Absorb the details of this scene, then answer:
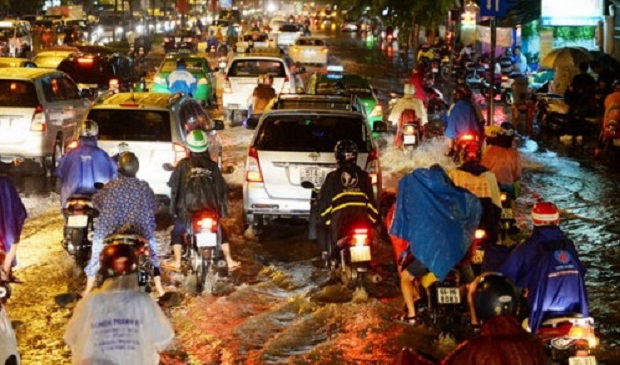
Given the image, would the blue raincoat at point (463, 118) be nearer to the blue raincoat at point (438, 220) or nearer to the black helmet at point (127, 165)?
the black helmet at point (127, 165)

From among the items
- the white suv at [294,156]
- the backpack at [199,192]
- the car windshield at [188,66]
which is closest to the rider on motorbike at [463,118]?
the white suv at [294,156]

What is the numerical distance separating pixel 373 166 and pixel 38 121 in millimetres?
6889

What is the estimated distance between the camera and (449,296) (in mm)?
9062

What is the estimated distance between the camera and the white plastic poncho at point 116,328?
594 centimetres

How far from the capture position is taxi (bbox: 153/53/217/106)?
29.5 m

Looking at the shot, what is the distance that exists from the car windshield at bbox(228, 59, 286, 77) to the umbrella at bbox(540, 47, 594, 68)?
7118 mm

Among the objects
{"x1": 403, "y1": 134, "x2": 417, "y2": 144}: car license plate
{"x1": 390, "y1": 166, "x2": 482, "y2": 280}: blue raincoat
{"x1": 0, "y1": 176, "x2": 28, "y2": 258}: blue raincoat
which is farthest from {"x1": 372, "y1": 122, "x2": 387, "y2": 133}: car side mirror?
{"x1": 0, "y1": 176, "x2": 28, "y2": 258}: blue raincoat

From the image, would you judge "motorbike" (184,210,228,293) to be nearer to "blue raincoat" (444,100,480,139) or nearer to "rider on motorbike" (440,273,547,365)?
"rider on motorbike" (440,273,547,365)

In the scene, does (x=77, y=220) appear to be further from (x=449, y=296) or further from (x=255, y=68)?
(x=255, y=68)

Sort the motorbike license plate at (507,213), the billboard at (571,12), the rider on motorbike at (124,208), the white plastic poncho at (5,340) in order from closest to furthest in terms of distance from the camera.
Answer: the white plastic poncho at (5,340) → the rider on motorbike at (124,208) → the motorbike license plate at (507,213) → the billboard at (571,12)

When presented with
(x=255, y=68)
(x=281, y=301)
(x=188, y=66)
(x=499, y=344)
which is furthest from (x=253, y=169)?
(x=188, y=66)

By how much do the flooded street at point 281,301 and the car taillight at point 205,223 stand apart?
72 cm

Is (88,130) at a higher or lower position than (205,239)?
higher

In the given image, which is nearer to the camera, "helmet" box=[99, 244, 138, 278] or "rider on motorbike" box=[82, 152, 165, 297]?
"helmet" box=[99, 244, 138, 278]
